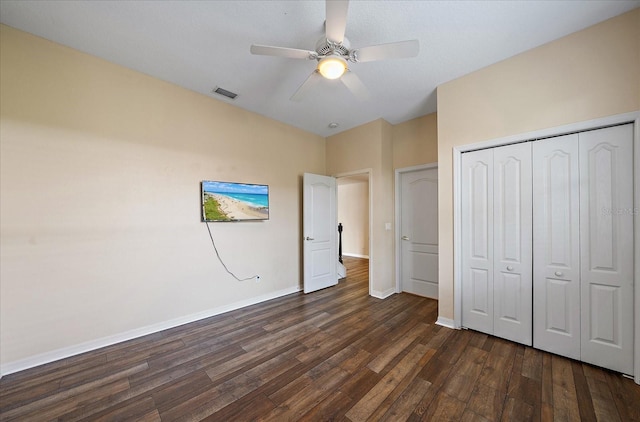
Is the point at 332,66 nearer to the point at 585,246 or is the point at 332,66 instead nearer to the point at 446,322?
the point at 585,246

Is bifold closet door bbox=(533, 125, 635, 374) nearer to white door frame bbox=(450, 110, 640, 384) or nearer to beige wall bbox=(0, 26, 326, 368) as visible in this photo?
white door frame bbox=(450, 110, 640, 384)

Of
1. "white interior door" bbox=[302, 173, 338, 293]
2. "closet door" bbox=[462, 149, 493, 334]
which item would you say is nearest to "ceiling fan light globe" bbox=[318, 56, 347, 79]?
"closet door" bbox=[462, 149, 493, 334]

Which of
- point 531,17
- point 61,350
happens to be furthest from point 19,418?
point 531,17

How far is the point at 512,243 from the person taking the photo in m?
2.46

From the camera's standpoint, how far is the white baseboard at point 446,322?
9.09 feet

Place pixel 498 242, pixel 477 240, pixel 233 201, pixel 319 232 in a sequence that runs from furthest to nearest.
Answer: pixel 319 232 → pixel 233 201 → pixel 477 240 → pixel 498 242

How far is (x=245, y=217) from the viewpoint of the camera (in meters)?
3.47

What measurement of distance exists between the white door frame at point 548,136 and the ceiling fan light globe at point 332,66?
1.70 m

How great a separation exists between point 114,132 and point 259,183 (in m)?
1.78

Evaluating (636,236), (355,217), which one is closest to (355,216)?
(355,217)

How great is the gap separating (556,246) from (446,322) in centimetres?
138

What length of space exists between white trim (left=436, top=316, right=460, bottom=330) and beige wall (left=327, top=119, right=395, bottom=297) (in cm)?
104

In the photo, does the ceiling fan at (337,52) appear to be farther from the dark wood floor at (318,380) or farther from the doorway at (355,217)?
the doorway at (355,217)

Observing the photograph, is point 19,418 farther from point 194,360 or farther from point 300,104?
point 300,104
